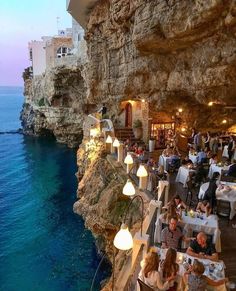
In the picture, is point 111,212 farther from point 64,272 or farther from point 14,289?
point 14,289

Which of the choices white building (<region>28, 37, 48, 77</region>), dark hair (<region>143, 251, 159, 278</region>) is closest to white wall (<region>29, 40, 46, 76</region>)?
white building (<region>28, 37, 48, 77</region>)

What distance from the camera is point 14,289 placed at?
13969 mm

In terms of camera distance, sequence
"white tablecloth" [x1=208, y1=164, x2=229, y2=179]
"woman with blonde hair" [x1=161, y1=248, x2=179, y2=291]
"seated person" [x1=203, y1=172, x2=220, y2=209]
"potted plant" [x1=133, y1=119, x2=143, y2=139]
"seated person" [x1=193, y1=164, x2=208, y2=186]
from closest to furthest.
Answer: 1. "woman with blonde hair" [x1=161, y1=248, x2=179, y2=291]
2. "seated person" [x1=203, y1=172, x2=220, y2=209]
3. "seated person" [x1=193, y1=164, x2=208, y2=186]
4. "white tablecloth" [x1=208, y1=164, x2=229, y2=179]
5. "potted plant" [x1=133, y1=119, x2=143, y2=139]

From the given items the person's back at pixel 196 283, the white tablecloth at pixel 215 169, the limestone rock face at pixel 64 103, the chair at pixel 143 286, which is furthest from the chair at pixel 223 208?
the limestone rock face at pixel 64 103

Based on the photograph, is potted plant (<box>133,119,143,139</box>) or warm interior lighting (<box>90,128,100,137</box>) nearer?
warm interior lighting (<box>90,128,100,137</box>)

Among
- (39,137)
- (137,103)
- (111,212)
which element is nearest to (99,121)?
(137,103)

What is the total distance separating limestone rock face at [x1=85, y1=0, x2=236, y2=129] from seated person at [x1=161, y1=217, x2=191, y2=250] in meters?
8.46

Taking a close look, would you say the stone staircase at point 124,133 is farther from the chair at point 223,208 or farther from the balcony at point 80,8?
the chair at point 223,208

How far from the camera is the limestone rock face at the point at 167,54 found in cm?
1267

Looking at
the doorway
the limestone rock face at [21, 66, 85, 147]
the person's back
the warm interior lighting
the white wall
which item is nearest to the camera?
the person's back

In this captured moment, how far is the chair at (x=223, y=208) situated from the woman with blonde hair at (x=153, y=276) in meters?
4.74

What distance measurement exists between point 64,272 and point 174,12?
1381cm

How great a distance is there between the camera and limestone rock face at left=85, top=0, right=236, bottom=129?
12672 mm

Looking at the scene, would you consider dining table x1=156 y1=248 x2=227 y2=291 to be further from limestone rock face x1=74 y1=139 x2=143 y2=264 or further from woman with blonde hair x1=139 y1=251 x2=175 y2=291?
limestone rock face x1=74 y1=139 x2=143 y2=264
